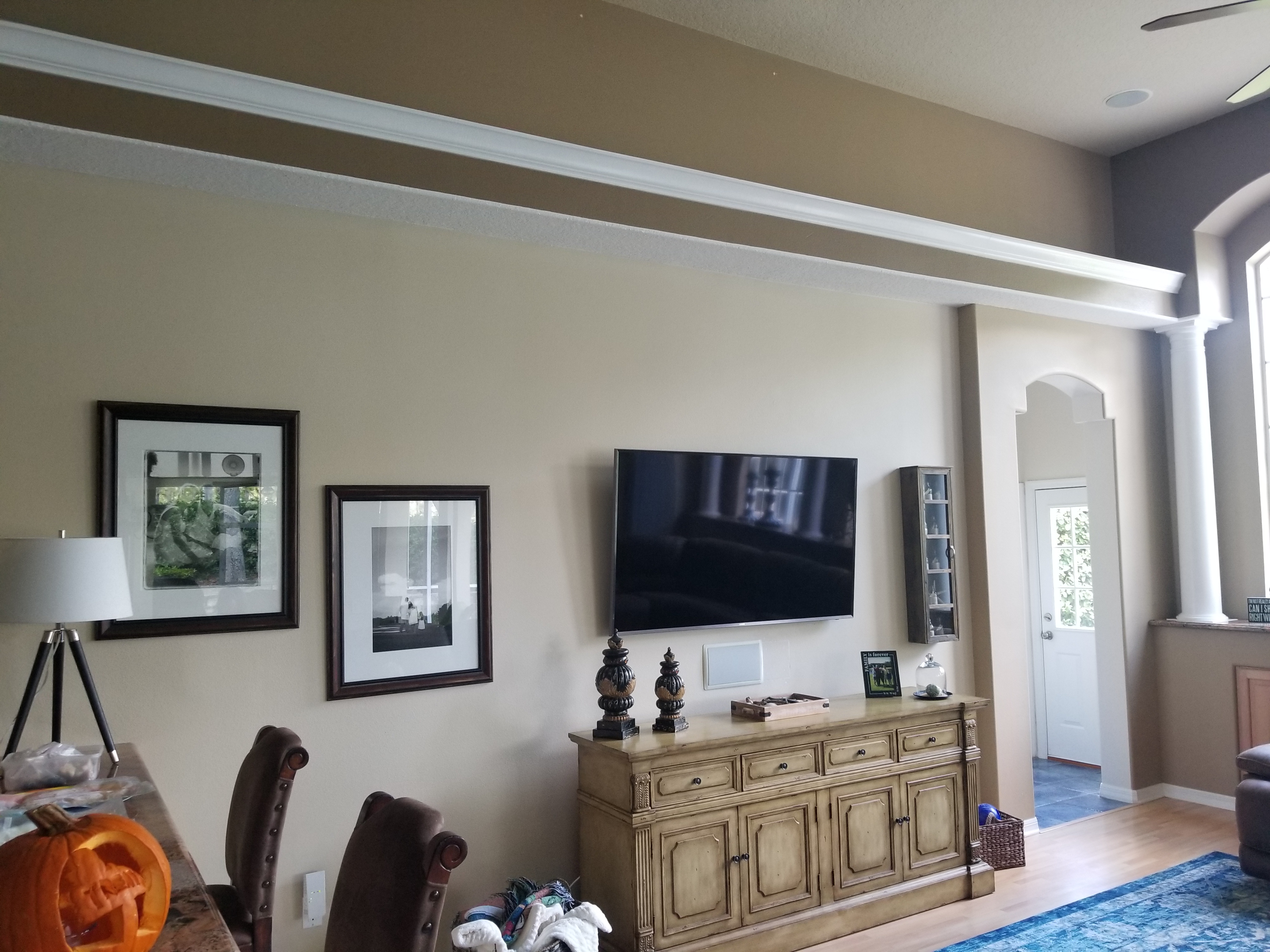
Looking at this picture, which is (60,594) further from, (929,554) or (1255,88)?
(1255,88)

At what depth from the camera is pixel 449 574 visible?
3609 millimetres

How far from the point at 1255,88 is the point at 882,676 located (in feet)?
9.04

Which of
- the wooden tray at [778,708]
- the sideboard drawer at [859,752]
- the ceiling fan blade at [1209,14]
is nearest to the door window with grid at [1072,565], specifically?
the sideboard drawer at [859,752]

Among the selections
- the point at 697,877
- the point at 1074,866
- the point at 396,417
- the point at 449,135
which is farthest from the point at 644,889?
the point at 449,135

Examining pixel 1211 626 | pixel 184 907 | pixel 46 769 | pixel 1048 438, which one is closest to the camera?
pixel 184 907

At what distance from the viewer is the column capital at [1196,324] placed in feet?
18.6

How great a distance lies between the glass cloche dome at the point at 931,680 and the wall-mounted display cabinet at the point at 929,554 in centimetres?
28

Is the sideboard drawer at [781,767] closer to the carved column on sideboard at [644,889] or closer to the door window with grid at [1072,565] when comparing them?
the carved column on sideboard at [644,889]

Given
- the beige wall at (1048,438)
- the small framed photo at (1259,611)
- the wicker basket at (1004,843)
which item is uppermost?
the beige wall at (1048,438)

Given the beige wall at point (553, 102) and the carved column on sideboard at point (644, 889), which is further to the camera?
the carved column on sideboard at point (644, 889)

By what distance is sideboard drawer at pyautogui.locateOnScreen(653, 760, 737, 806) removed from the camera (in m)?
3.45

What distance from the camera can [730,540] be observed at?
420cm

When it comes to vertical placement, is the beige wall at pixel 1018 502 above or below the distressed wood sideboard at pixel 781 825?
above

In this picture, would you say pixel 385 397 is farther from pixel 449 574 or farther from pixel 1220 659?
pixel 1220 659
